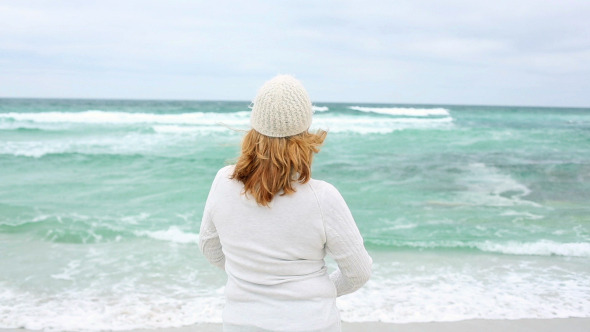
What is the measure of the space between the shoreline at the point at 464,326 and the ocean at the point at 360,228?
0.32 ft

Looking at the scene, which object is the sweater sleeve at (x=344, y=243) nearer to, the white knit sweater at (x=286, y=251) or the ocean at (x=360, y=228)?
the white knit sweater at (x=286, y=251)

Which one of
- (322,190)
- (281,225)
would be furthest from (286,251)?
(322,190)

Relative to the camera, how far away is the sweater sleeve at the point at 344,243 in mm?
1485

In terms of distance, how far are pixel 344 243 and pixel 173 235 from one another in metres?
5.45

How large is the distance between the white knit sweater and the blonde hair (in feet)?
0.11

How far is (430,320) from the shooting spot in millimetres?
4016

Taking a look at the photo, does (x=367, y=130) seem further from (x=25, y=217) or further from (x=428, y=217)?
(x=25, y=217)

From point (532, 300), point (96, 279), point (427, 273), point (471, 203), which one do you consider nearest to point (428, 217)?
point (471, 203)

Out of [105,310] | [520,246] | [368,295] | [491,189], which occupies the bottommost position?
[105,310]

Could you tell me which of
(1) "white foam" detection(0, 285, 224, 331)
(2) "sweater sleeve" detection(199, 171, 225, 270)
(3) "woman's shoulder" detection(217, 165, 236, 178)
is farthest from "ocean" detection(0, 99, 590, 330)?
(2) "sweater sleeve" detection(199, 171, 225, 270)

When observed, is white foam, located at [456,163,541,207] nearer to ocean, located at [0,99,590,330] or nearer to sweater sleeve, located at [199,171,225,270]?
ocean, located at [0,99,590,330]

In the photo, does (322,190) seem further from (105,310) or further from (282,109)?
(105,310)

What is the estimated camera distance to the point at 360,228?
7.22 m

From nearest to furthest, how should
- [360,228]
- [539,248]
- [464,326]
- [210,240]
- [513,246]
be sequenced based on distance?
[210,240], [464,326], [539,248], [513,246], [360,228]
